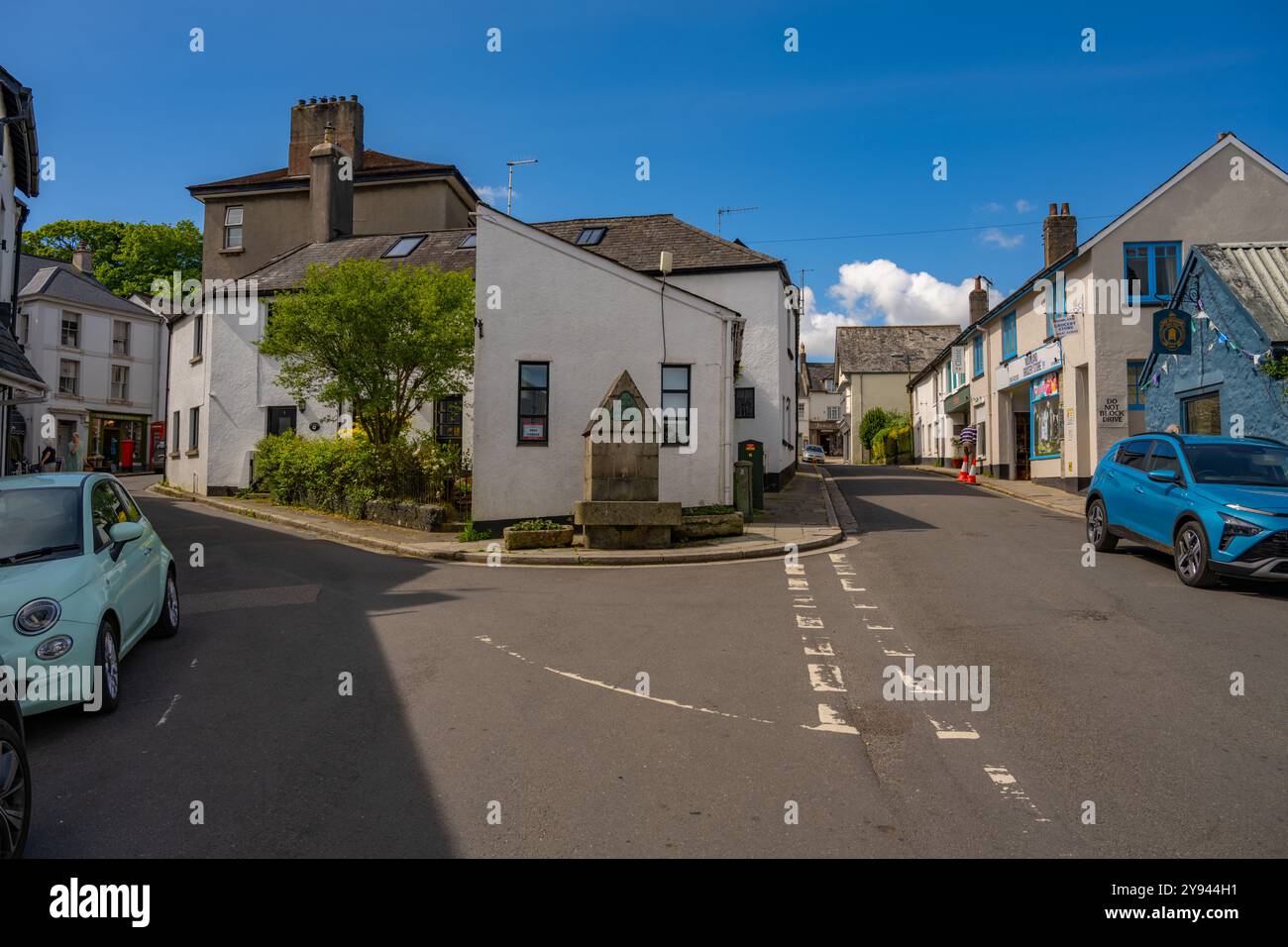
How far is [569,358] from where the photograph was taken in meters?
16.1

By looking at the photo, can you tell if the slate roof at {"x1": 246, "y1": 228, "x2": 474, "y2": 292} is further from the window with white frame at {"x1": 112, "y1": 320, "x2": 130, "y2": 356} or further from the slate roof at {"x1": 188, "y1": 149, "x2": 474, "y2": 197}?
the window with white frame at {"x1": 112, "y1": 320, "x2": 130, "y2": 356}

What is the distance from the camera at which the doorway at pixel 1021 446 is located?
96.0 ft

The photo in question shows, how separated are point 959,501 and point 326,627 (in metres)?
16.5

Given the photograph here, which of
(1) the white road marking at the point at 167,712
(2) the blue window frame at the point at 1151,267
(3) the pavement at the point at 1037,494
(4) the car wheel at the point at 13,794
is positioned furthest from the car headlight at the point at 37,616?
(2) the blue window frame at the point at 1151,267

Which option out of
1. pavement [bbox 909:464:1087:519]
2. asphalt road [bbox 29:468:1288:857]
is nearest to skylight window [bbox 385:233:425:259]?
asphalt road [bbox 29:468:1288:857]

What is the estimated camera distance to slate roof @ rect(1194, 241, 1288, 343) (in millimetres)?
14125

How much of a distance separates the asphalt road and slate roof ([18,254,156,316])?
143ft

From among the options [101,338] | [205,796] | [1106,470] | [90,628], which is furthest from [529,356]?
[101,338]

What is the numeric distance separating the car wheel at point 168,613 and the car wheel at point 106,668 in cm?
180

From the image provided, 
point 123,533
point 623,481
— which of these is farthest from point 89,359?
point 123,533

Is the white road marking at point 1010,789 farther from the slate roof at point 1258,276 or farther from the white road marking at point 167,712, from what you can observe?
the slate roof at point 1258,276

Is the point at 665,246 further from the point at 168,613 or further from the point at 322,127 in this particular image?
the point at 168,613

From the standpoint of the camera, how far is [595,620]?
8344 millimetres

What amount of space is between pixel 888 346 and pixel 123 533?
6097 cm
